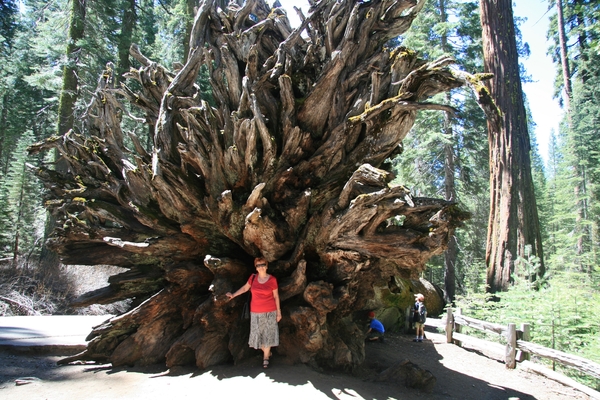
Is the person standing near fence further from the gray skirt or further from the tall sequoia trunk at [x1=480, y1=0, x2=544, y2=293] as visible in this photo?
the gray skirt

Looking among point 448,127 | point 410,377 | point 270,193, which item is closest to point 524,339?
point 410,377

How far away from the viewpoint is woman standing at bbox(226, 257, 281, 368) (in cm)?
536

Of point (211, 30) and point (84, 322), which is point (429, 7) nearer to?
point (211, 30)

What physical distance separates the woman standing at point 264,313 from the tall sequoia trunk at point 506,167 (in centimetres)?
850

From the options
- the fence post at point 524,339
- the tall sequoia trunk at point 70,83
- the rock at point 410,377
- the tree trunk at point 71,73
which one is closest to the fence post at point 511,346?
the fence post at point 524,339

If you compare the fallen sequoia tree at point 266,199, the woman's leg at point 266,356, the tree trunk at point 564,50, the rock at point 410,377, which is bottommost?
the rock at point 410,377

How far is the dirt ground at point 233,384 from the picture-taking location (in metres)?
4.46

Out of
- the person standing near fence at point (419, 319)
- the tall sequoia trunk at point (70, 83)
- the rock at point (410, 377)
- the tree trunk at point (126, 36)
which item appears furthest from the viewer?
the tree trunk at point (126, 36)

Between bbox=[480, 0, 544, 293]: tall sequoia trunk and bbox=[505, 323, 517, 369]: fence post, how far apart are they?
3.27 meters

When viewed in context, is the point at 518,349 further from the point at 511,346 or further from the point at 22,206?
the point at 22,206

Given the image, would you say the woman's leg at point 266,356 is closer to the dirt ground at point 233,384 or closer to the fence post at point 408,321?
the dirt ground at point 233,384

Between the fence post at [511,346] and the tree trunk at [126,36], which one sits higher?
the tree trunk at [126,36]

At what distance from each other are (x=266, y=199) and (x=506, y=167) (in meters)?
9.31

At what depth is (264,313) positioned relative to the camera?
17.7ft
